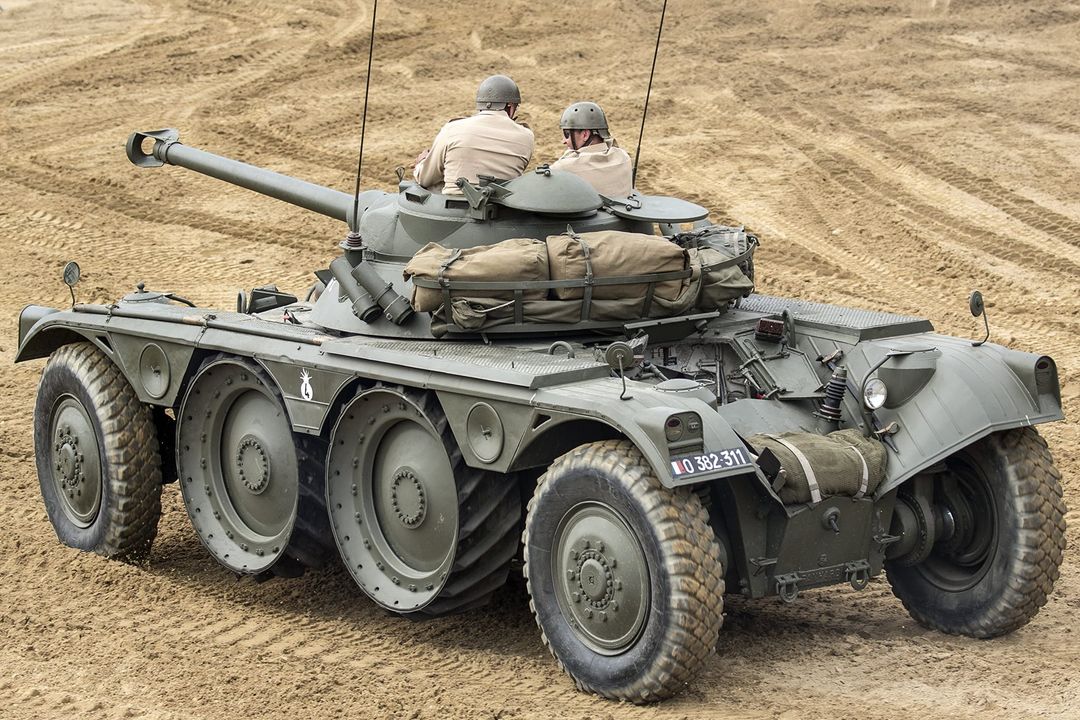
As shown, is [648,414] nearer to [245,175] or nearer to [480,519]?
[480,519]

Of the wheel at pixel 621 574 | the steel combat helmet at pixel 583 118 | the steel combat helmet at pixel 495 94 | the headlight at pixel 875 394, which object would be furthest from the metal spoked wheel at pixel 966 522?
the steel combat helmet at pixel 495 94

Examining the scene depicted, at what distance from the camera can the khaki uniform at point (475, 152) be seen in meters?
10.2

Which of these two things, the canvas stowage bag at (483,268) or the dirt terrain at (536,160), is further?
the canvas stowage bag at (483,268)

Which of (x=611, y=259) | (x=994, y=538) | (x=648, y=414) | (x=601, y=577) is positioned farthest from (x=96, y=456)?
(x=994, y=538)

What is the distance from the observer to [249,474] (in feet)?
34.2

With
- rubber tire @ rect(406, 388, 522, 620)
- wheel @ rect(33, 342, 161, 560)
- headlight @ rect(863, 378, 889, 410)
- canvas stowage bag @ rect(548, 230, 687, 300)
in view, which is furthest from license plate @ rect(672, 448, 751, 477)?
wheel @ rect(33, 342, 161, 560)

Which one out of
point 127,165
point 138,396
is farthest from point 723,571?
point 127,165

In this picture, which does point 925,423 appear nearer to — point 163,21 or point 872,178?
point 872,178

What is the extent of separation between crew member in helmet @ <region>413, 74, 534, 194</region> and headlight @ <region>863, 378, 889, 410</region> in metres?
2.44

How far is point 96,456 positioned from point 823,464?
483cm

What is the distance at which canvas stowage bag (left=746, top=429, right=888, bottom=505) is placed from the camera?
8.47 metres

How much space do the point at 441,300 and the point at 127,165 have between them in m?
13.1

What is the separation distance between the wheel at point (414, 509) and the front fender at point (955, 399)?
1.95 meters

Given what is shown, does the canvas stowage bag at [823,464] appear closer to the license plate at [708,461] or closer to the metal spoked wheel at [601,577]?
the license plate at [708,461]
